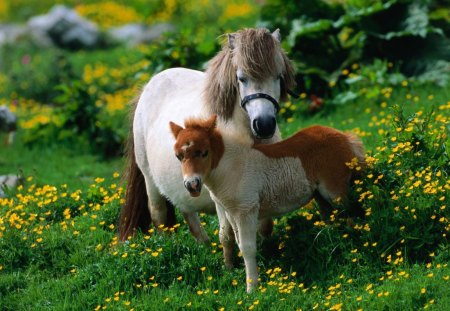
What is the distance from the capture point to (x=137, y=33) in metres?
21.3

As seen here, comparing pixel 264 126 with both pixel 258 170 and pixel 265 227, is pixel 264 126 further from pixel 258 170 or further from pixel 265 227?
pixel 265 227

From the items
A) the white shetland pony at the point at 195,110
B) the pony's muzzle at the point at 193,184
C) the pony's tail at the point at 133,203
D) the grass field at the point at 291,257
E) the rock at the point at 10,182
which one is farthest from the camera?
the rock at the point at 10,182

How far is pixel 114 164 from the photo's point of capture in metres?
12.0

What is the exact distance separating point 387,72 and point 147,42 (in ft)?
32.1

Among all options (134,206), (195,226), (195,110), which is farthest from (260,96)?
(134,206)

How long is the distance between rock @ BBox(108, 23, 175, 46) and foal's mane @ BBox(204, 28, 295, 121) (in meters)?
13.3

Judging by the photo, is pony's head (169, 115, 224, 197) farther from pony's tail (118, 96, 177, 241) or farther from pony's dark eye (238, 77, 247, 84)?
pony's tail (118, 96, 177, 241)

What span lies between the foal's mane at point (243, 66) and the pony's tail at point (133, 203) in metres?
1.77

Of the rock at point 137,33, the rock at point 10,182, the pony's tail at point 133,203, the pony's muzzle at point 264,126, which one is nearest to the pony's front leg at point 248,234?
the pony's muzzle at point 264,126

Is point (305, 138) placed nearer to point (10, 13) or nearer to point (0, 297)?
point (0, 297)

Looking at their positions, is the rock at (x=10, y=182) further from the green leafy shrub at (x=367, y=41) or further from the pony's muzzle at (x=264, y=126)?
the pony's muzzle at (x=264, y=126)

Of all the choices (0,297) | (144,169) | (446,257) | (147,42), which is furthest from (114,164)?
(147,42)

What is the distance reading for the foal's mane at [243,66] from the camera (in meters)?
6.74

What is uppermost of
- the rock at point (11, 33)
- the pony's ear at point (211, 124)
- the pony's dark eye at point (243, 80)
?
the rock at point (11, 33)
